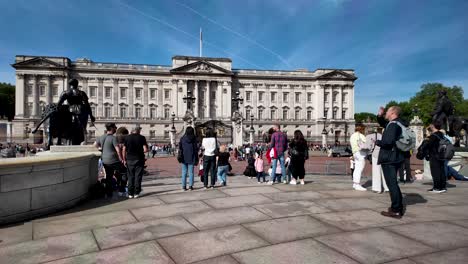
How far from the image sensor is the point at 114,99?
63469 mm

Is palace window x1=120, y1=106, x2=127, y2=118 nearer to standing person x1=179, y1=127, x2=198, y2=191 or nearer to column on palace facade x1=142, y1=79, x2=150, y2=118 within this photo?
column on palace facade x1=142, y1=79, x2=150, y2=118

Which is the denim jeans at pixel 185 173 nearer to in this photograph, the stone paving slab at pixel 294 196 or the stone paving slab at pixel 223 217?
the stone paving slab at pixel 294 196

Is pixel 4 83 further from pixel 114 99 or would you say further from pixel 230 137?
pixel 230 137

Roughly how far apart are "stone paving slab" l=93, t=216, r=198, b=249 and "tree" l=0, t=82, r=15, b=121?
322ft

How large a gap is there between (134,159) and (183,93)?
192 ft

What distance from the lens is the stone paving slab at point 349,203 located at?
5.82 meters

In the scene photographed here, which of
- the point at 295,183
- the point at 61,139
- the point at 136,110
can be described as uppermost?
the point at 136,110

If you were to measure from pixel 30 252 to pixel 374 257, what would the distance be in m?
4.22

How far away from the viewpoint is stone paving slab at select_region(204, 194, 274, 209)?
593 centimetres

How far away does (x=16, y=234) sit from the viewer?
13.8ft

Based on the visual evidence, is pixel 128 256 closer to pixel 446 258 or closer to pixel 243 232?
pixel 243 232

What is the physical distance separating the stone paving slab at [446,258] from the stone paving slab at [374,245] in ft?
0.40

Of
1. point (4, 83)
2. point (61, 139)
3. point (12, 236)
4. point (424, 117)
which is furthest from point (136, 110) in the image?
point (424, 117)

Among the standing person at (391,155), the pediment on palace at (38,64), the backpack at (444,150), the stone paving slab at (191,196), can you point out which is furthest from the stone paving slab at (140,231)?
the pediment on palace at (38,64)
